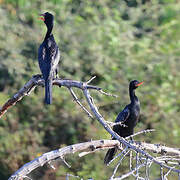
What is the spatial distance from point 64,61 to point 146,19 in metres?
2.26

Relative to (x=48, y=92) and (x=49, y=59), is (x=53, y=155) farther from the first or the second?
(x=49, y=59)

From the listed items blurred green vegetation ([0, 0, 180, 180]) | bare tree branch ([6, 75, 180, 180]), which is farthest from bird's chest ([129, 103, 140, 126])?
blurred green vegetation ([0, 0, 180, 180])

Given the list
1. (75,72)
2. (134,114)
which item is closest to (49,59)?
(134,114)

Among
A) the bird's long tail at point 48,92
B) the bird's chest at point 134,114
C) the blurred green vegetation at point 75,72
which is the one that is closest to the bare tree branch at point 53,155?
the bird's long tail at point 48,92

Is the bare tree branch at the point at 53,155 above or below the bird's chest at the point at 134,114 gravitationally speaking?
below

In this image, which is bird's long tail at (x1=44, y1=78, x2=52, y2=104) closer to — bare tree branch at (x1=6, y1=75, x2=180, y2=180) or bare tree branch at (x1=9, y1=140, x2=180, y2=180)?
bare tree branch at (x1=6, y1=75, x2=180, y2=180)

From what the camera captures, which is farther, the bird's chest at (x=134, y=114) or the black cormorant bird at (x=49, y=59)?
the bird's chest at (x=134, y=114)

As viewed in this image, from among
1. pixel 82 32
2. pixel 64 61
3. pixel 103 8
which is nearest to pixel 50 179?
pixel 64 61

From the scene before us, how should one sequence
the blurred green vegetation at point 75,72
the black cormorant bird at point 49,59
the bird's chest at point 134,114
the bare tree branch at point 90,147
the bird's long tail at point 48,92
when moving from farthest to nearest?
1. the blurred green vegetation at point 75,72
2. the bird's chest at point 134,114
3. the black cormorant bird at point 49,59
4. the bird's long tail at point 48,92
5. the bare tree branch at point 90,147

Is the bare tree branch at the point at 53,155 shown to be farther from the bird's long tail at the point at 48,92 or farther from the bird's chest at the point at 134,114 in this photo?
the bird's chest at the point at 134,114

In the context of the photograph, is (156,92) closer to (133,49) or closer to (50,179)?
(133,49)

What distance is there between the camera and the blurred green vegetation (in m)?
7.45

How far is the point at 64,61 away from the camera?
7.73 meters

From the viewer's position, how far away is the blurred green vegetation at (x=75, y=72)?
745cm
